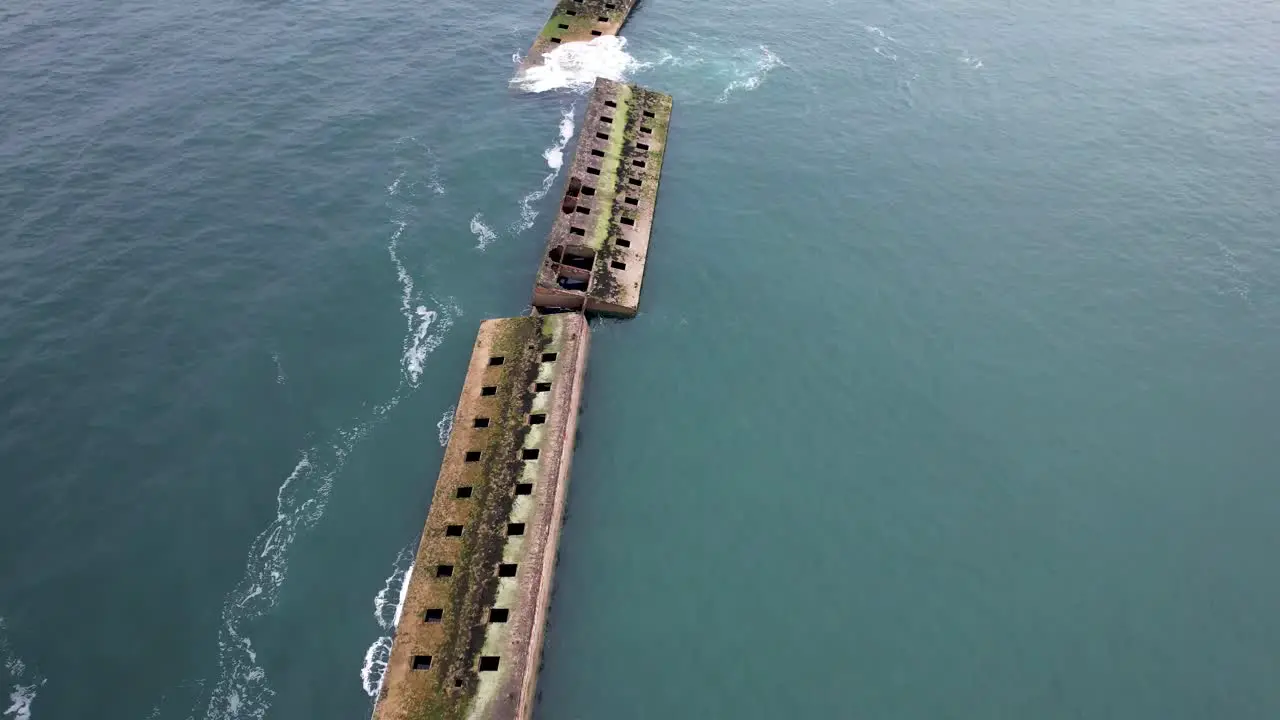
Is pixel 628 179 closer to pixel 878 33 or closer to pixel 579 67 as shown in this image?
pixel 579 67

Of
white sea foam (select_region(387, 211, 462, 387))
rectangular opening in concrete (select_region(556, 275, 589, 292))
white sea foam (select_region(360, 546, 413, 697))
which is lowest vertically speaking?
white sea foam (select_region(360, 546, 413, 697))

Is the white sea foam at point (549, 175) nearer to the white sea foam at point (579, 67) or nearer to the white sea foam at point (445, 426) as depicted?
the white sea foam at point (579, 67)

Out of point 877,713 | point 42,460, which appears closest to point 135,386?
point 42,460

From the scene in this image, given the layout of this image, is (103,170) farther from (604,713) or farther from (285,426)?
(604,713)

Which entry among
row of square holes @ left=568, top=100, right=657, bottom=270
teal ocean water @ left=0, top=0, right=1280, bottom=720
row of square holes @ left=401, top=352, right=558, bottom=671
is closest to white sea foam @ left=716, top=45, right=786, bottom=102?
teal ocean water @ left=0, top=0, right=1280, bottom=720

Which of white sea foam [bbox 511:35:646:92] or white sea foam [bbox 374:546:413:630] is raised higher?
white sea foam [bbox 511:35:646:92]

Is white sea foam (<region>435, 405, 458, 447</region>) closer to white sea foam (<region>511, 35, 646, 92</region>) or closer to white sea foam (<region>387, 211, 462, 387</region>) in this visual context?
white sea foam (<region>387, 211, 462, 387</region>)

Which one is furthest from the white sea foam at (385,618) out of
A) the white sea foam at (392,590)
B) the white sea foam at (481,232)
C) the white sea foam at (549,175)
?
the white sea foam at (549,175)
